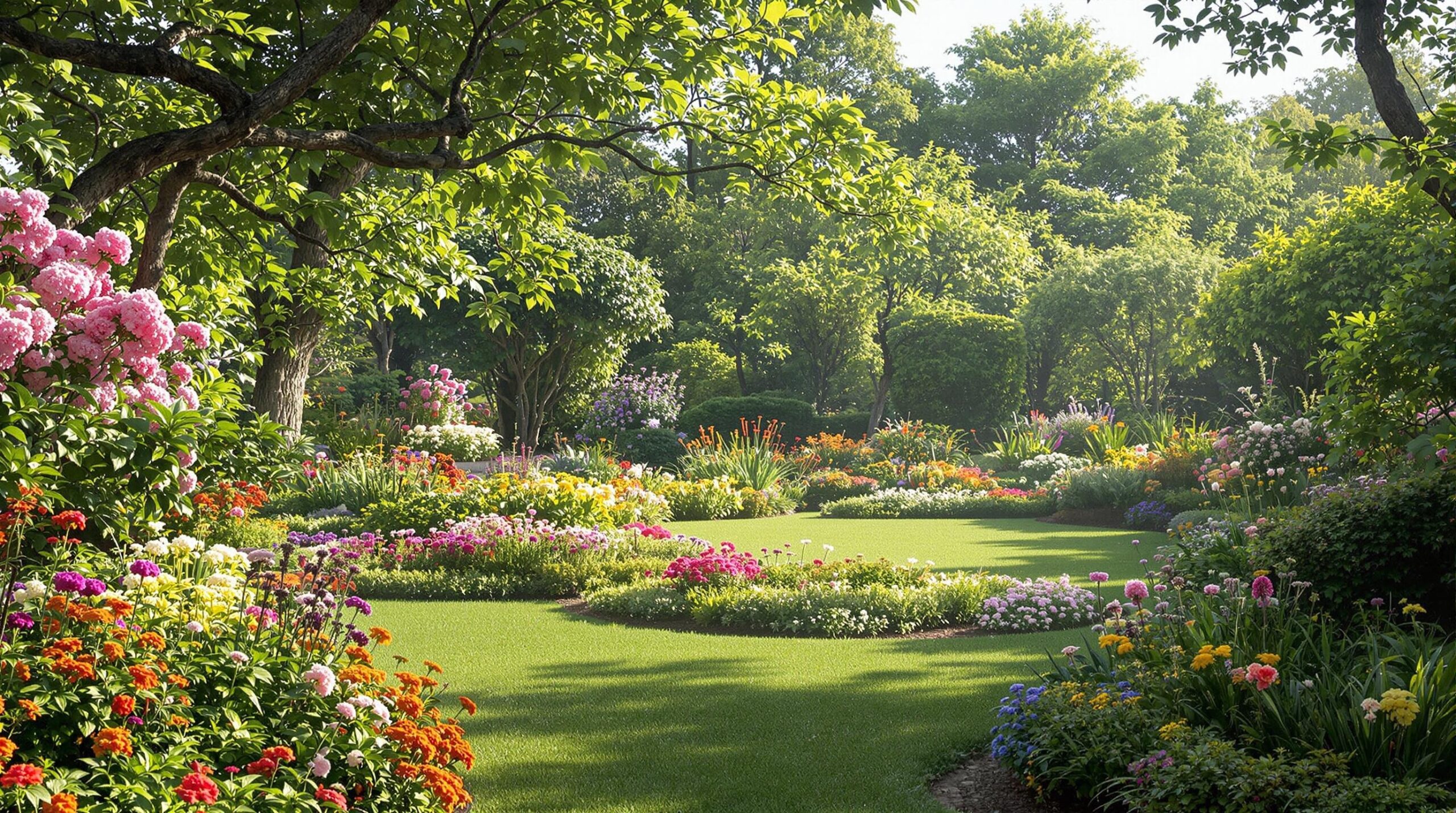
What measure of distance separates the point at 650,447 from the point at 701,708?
12.8 metres

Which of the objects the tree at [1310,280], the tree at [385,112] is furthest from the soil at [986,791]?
the tree at [1310,280]

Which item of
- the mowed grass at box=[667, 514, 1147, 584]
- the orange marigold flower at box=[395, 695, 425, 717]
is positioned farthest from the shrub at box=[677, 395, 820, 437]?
the orange marigold flower at box=[395, 695, 425, 717]

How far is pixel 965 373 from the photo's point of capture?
22406mm

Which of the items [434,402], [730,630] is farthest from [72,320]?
[434,402]

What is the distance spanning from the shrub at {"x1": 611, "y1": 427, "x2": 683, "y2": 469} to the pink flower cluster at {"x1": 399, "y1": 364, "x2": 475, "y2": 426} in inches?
116

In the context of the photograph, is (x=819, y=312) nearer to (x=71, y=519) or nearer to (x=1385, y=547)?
(x=1385, y=547)

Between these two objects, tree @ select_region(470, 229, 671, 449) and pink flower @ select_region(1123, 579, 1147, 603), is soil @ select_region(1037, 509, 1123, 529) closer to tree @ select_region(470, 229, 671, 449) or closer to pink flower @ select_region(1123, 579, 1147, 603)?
tree @ select_region(470, 229, 671, 449)

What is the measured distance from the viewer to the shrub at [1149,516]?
12.2 meters

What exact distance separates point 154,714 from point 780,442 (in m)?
18.3

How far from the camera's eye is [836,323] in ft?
76.8

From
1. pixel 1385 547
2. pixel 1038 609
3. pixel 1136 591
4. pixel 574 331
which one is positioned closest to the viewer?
pixel 1136 591

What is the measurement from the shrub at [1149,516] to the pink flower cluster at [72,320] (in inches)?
448

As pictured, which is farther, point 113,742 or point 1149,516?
point 1149,516

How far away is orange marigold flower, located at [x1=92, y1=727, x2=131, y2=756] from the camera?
2.34 meters
